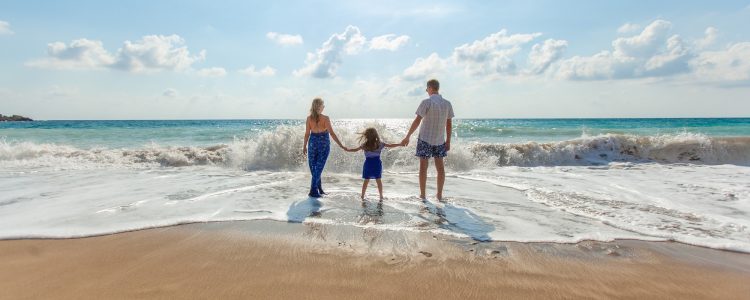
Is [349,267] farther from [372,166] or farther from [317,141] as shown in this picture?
[317,141]

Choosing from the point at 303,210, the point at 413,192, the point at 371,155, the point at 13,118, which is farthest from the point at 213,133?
the point at 13,118

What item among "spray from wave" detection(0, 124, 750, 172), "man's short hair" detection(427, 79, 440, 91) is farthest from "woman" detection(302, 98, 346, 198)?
"spray from wave" detection(0, 124, 750, 172)

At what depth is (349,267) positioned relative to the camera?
3.36m

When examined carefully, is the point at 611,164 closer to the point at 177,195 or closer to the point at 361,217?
the point at 361,217

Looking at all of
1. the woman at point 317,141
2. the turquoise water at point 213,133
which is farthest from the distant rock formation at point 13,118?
the woman at point 317,141

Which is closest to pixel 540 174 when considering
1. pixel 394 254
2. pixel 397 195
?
pixel 397 195

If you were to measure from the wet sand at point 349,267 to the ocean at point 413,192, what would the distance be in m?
0.41

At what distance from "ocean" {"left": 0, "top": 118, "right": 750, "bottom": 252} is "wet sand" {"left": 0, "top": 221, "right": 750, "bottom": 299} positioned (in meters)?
0.41

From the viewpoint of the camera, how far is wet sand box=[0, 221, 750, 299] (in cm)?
291

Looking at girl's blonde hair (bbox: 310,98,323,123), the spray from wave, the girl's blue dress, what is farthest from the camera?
the spray from wave

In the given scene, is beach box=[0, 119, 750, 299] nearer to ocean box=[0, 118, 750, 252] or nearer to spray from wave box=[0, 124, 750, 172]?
ocean box=[0, 118, 750, 252]

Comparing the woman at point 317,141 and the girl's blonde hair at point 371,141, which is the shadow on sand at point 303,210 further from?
the girl's blonde hair at point 371,141

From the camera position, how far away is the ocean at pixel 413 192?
15.6 feet

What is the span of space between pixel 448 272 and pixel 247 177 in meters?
6.83
